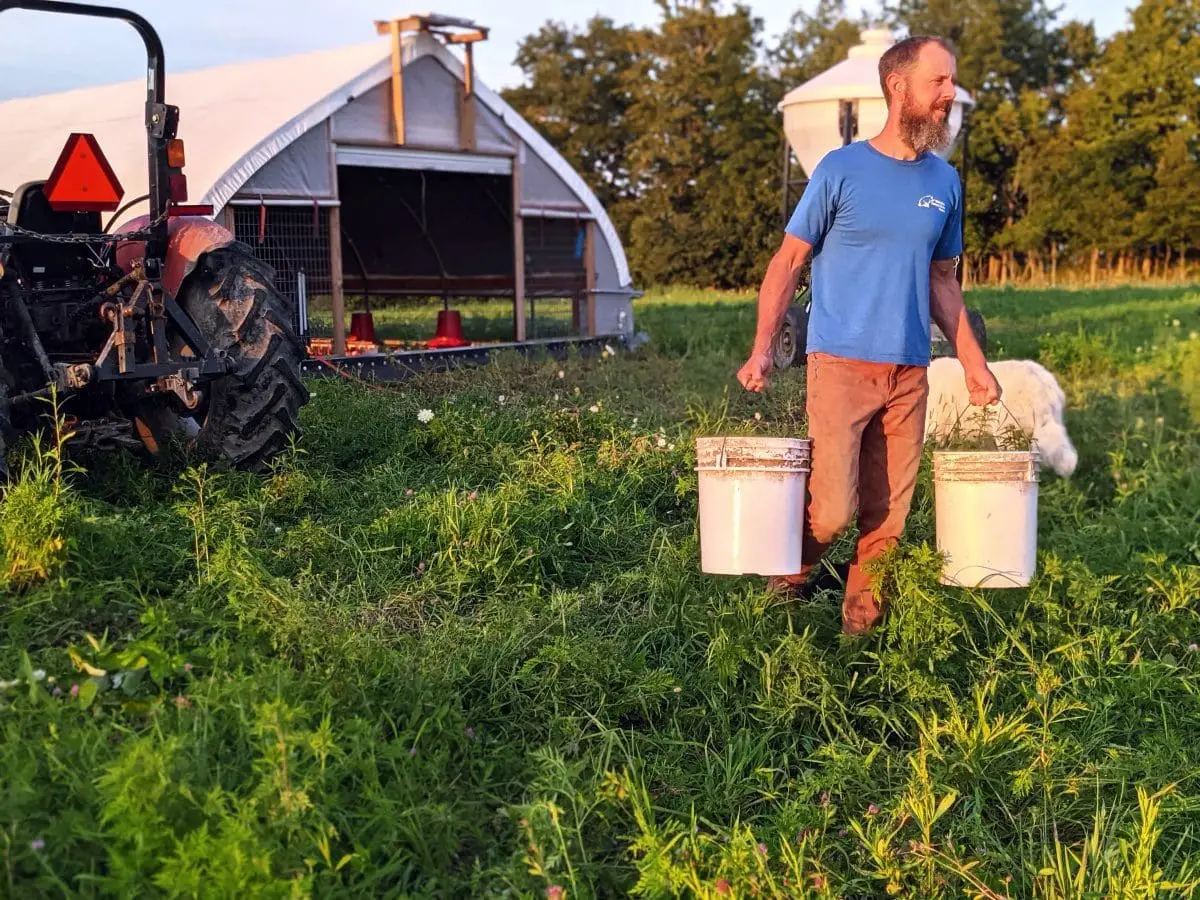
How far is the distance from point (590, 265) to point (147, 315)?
883 centimetres

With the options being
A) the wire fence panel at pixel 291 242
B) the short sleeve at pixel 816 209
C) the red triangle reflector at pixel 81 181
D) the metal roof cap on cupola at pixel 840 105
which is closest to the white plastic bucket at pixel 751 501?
the short sleeve at pixel 816 209

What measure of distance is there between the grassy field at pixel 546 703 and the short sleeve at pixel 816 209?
3.58ft

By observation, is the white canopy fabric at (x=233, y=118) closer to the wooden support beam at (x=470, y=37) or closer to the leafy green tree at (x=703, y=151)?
the wooden support beam at (x=470, y=37)

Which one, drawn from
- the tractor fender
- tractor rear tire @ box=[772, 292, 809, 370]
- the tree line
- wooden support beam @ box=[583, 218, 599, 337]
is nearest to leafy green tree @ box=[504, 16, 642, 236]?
the tree line

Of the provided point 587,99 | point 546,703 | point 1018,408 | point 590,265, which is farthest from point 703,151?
point 546,703

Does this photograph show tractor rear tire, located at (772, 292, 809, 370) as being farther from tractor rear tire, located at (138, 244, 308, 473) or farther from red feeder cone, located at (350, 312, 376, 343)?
red feeder cone, located at (350, 312, 376, 343)

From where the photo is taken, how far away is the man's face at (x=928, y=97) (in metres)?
3.64

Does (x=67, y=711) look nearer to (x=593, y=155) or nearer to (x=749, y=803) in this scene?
(x=749, y=803)

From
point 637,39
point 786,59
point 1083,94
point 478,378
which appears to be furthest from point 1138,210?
point 478,378

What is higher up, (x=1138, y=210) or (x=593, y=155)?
(x=593, y=155)

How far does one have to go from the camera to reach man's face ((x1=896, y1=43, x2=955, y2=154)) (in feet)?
11.9

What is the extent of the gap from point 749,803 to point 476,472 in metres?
2.97

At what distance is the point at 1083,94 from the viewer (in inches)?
1531

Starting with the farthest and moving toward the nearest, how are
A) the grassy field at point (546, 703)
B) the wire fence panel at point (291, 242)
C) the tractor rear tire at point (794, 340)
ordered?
the wire fence panel at point (291, 242)
the tractor rear tire at point (794, 340)
the grassy field at point (546, 703)
